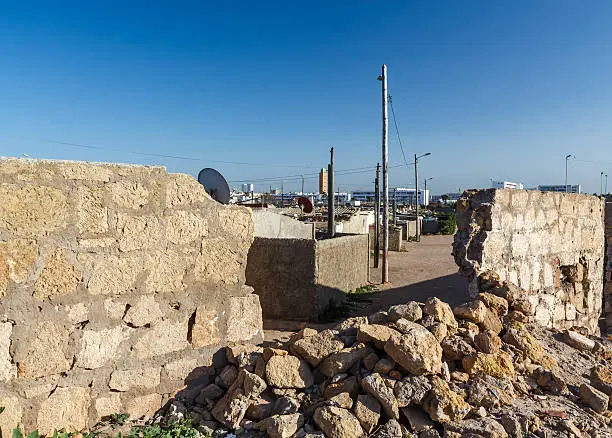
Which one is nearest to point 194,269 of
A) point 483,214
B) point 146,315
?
point 146,315

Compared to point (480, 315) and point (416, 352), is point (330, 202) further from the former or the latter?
point (416, 352)

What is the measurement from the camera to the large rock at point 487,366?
3.11 meters

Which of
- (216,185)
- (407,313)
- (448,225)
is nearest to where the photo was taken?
(407,313)

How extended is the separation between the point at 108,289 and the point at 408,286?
9814mm

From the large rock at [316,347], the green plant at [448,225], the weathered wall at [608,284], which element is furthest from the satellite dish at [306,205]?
the large rock at [316,347]

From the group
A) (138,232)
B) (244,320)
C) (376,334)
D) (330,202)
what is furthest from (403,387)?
(330,202)

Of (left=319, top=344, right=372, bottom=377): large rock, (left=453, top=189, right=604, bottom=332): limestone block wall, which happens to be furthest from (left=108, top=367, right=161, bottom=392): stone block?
(left=453, top=189, right=604, bottom=332): limestone block wall

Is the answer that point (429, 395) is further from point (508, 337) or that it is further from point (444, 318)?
point (508, 337)

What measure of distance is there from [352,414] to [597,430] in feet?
4.95

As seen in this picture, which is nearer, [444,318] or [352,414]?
[352,414]

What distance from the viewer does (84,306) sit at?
2834 mm

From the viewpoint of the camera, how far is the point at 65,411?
274 cm

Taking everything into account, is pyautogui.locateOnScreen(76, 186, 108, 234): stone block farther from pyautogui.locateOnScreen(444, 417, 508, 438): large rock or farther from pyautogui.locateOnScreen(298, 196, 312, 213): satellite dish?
pyautogui.locateOnScreen(298, 196, 312, 213): satellite dish

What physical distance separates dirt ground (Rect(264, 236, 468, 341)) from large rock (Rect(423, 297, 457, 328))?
360cm
